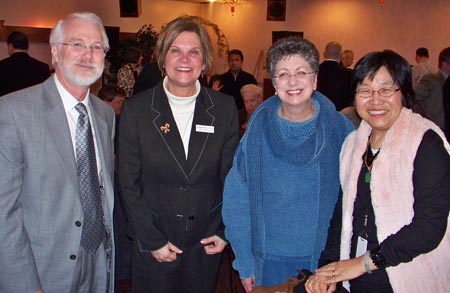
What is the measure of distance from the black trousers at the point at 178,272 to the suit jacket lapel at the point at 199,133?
1.60 feet

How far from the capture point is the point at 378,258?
170cm

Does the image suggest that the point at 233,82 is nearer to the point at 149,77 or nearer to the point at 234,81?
the point at 234,81

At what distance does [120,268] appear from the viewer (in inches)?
99.1

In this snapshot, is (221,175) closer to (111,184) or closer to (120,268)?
(111,184)

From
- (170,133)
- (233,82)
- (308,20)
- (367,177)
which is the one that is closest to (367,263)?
(367,177)

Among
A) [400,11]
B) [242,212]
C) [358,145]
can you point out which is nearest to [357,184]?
[358,145]

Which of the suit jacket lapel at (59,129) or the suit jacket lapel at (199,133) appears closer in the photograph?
the suit jacket lapel at (59,129)

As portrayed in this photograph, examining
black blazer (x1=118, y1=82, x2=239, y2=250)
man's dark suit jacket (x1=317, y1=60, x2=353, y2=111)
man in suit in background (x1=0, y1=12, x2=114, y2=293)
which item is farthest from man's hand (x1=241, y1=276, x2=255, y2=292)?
man's dark suit jacket (x1=317, y1=60, x2=353, y2=111)

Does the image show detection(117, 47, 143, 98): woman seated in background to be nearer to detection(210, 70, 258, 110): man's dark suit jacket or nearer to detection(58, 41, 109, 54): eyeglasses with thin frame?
detection(210, 70, 258, 110): man's dark suit jacket

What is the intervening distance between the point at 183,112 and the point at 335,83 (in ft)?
12.9

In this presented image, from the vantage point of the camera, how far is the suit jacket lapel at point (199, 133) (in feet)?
7.20

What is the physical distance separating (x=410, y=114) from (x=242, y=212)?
3.10 feet

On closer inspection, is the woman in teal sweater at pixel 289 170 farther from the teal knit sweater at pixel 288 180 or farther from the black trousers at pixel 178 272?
the black trousers at pixel 178 272

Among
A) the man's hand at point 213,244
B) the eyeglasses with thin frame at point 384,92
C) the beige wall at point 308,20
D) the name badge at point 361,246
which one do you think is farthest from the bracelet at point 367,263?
the beige wall at point 308,20
